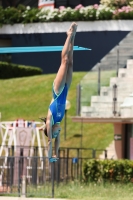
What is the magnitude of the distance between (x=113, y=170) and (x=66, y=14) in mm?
23014

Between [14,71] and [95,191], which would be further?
[14,71]

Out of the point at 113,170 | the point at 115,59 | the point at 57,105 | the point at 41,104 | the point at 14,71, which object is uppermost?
the point at 14,71

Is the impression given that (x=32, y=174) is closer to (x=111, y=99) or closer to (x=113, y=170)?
(x=113, y=170)

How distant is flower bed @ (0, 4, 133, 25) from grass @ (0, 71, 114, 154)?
20.2 feet

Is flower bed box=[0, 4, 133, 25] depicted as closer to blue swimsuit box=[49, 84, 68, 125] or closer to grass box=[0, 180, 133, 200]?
grass box=[0, 180, 133, 200]

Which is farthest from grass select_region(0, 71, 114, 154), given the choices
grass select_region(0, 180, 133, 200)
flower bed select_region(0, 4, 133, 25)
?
flower bed select_region(0, 4, 133, 25)

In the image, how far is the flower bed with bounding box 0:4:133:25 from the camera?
166 ft

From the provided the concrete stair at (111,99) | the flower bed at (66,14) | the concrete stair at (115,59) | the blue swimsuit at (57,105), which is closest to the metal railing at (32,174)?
the concrete stair at (111,99)

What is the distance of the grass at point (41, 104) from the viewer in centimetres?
3766

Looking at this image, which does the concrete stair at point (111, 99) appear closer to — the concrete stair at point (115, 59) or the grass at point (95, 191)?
the concrete stair at point (115, 59)

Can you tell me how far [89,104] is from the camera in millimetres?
34312

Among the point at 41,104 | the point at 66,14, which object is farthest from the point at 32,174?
the point at 66,14

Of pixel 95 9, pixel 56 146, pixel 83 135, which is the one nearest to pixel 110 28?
pixel 95 9

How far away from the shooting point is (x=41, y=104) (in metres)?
42.6
